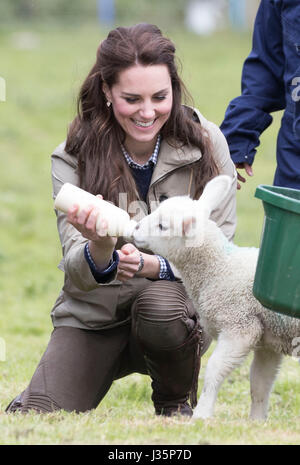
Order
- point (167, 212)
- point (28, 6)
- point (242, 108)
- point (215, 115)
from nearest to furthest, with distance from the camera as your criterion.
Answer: point (167, 212) → point (242, 108) → point (215, 115) → point (28, 6)

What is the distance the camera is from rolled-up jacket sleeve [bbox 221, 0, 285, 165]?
4.45m

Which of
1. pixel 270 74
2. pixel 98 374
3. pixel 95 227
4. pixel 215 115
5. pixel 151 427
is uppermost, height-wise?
pixel 270 74

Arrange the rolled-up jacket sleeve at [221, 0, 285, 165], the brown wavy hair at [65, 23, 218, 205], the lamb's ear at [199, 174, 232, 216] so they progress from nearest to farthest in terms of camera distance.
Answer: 1. the lamb's ear at [199, 174, 232, 216]
2. the brown wavy hair at [65, 23, 218, 205]
3. the rolled-up jacket sleeve at [221, 0, 285, 165]

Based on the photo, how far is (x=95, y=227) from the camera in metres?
3.45

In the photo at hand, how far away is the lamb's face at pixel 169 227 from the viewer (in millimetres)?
3605

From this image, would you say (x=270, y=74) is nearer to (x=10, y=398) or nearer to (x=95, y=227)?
(x=95, y=227)

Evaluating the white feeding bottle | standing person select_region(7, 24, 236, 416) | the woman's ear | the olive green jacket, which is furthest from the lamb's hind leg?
the woman's ear

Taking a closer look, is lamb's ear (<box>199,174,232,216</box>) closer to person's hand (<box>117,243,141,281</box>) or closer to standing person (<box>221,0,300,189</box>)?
person's hand (<box>117,243,141,281</box>)

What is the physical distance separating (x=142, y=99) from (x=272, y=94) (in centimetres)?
101

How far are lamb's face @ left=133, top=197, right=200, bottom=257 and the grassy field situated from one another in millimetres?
732

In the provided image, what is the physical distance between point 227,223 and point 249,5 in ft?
65.7

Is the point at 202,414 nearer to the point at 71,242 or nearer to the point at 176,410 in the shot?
the point at 176,410

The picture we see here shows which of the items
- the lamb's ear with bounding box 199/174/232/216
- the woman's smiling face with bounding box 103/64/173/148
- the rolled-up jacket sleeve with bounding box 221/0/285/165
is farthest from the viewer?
the rolled-up jacket sleeve with bounding box 221/0/285/165
